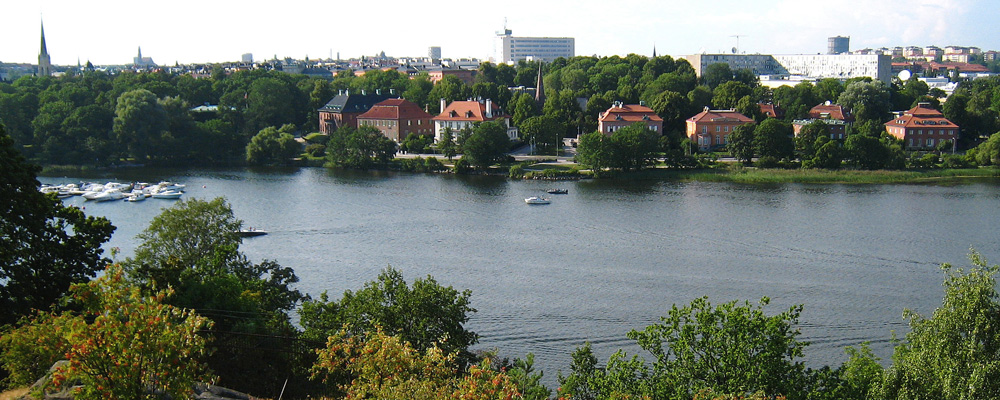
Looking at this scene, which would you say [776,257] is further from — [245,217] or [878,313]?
[245,217]

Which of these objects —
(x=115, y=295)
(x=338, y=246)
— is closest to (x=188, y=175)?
(x=338, y=246)

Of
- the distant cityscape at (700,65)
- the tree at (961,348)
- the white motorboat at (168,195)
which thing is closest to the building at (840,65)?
the distant cityscape at (700,65)

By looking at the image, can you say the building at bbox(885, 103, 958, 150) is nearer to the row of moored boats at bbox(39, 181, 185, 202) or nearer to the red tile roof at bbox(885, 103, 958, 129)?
the red tile roof at bbox(885, 103, 958, 129)

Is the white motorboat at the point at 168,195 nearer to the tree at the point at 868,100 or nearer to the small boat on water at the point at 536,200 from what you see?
the small boat on water at the point at 536,200

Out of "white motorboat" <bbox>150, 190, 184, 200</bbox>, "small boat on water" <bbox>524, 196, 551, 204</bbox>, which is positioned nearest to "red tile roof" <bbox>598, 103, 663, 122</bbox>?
"small boat on water" <bbox>524, 196, 551, 204</bbox>

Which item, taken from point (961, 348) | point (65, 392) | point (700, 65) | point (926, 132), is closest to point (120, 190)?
point (65, 392)
